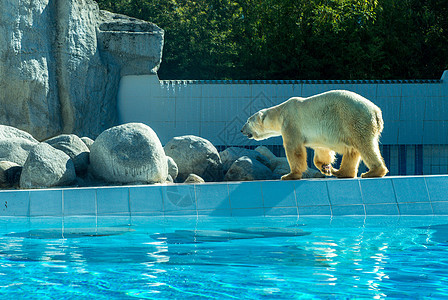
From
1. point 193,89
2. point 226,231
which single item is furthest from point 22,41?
point 226,231

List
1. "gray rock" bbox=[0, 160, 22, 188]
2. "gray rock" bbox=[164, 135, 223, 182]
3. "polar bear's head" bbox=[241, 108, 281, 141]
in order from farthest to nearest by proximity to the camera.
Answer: "gray rock" bbox=[164, 135, 223, 182] → "polar bear's head" bbox=[241, 108, 281, 141] → "gray rock" bbox=[0, 160, 22, 188]

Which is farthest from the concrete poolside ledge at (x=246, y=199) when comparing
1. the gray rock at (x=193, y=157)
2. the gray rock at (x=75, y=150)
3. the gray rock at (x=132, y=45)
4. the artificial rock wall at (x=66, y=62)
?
the gray rock at (x=132, y=45)

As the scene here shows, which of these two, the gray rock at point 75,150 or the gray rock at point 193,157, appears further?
the gray rock at point 193,157

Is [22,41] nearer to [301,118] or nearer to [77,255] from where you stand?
[301,118]

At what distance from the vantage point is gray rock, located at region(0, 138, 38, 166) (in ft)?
25.2

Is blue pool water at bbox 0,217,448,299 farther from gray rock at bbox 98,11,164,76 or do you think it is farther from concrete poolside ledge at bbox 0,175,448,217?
gray rock at bbox 98,11,164,76

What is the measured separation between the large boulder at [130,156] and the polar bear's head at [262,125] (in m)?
1.24

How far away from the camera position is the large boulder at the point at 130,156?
7215 mm

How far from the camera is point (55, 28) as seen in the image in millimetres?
12000

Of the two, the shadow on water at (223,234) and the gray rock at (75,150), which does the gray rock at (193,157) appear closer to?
the gray rock at (75,150)

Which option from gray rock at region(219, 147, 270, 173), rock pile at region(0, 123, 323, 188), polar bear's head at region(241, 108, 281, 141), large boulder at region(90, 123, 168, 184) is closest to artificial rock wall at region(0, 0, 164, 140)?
rock pile at region(0, 123, 323, 188)

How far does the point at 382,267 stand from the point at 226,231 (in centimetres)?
187

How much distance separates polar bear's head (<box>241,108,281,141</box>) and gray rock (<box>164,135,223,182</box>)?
55.7 inches

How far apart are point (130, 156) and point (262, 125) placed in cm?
176
